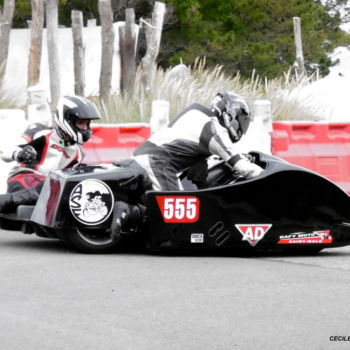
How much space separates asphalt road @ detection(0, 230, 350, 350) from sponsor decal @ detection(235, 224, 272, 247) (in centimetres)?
15

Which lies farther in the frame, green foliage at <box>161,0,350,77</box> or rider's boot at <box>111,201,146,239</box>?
green foliage at <box>161,0,350,77</box>

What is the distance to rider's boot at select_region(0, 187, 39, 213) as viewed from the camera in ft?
28.9

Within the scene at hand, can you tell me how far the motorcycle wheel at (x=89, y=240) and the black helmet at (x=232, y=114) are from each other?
1.15 m

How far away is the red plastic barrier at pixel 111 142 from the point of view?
1216 centimetres

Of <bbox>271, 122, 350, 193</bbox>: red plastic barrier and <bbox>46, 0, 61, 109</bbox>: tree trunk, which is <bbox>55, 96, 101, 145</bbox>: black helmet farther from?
<bbox>46, 0, 61, 109</bbox>: tree trunk

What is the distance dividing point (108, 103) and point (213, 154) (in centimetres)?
755

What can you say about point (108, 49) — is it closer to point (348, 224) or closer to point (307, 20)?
point (348, 224)

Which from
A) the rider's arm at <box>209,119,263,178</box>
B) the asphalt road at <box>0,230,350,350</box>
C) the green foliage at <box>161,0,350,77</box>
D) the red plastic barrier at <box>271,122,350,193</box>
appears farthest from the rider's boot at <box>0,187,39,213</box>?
the green foliage at <box>161,0,350,77</box>

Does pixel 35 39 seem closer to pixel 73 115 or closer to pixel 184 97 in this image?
pixel 184 97

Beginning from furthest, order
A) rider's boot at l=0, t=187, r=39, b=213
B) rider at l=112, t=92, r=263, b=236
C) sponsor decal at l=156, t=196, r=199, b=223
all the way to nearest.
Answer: rider's boot at l=0, t=187, r=39, b=213
rider at l=112, t=92, r=263, b=236
sponsor decal at l=156, t=196, r=199, b=223

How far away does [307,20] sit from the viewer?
126 feet

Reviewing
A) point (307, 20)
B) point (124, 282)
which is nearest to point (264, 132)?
point (124, 282)

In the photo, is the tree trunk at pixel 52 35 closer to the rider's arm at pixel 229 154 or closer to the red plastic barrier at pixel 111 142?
the red plastic barrier at pixel 111 142

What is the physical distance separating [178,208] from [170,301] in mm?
1790
